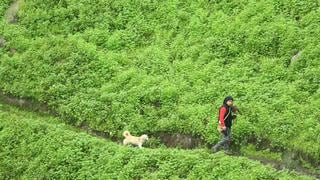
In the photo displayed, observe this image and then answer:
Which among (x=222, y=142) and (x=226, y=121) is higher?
(x=226, y=121)

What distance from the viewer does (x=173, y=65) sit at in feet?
69.4

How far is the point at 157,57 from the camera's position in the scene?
2175 centimetres

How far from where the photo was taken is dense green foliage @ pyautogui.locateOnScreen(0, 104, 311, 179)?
1603 centimetres

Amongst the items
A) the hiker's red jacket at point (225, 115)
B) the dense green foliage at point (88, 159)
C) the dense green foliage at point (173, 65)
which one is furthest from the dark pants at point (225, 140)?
the dense green foliage at point (88, 159)

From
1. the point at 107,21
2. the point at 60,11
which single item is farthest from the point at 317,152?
the point at 60,11

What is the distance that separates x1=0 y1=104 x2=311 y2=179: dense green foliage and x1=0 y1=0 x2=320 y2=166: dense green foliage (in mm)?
1535

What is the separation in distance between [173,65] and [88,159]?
5539 millimetres

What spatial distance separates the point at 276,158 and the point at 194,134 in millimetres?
2988

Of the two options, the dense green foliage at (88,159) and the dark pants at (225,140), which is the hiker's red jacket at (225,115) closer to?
the dark pants at (225,140)

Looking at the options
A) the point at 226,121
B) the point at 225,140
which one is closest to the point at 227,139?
the point at 225,140

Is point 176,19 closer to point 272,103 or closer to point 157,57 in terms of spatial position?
point 157,57

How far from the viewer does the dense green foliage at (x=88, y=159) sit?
52.6 feet

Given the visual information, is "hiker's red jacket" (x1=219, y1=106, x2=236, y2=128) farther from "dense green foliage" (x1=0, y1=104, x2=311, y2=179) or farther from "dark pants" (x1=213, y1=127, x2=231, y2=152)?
"dense green foliage" (x1=0, y1=104, x2=311, y2=179)

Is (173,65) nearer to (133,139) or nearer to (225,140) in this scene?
(133,139)
